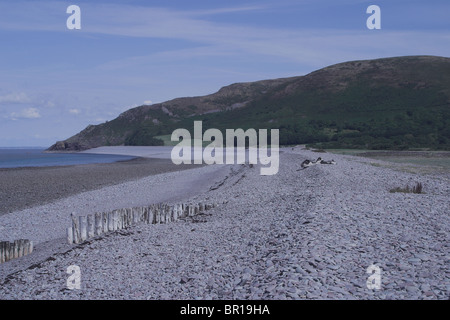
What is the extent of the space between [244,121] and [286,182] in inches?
3138

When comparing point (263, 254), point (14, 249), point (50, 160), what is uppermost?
point (263, 254)

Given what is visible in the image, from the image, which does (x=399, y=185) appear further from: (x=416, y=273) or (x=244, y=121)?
(x=244, y=121)

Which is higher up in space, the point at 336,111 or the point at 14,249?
the point at 336,111

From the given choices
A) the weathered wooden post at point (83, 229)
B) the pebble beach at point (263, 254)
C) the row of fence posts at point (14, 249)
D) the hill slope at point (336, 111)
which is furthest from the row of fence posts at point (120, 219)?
the hill slope at point (336, 111)

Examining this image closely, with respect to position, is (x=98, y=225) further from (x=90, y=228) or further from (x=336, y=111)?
(x=336, y=111)

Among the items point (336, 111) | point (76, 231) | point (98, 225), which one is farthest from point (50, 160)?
point (336, 111)

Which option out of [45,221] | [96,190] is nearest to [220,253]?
[45,221]

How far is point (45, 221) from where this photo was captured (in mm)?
14398

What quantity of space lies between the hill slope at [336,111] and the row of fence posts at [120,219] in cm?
4721

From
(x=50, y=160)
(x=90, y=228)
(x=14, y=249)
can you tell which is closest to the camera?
(x=14, y=249)

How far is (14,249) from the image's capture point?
10.1 m

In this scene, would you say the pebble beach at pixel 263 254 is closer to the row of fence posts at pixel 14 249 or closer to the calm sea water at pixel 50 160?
the row of fence posts at pixel 14 249

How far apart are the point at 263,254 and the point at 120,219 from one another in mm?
5002

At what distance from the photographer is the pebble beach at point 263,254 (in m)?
6.22
